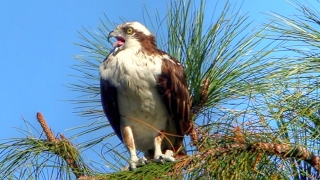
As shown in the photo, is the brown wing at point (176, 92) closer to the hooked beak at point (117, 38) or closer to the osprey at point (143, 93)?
the osprey at point (143, 93)

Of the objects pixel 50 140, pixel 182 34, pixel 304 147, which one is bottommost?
pixel 304 147

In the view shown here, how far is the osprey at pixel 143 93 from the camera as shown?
4234mm

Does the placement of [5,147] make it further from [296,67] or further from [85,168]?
[296,67]

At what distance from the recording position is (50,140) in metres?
3.41

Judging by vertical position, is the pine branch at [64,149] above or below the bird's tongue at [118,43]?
below

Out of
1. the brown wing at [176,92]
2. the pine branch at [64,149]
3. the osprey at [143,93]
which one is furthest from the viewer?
the osprey at [143,93]

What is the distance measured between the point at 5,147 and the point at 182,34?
1238 millimetres

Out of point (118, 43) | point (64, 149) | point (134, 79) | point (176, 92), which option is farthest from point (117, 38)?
point (64, 149)

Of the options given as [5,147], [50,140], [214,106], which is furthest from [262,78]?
[5,147]

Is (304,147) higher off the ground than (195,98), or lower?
lower

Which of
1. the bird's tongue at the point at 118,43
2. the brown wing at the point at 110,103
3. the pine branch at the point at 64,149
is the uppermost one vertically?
the bird's tongue at the point at 118,43

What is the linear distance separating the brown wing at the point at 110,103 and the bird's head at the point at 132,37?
0.80ft

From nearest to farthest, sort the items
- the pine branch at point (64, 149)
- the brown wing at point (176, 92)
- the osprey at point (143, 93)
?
the pine branch at point (64, 149), the brown wing at point (176, 92), the osprey at point (143, 93)

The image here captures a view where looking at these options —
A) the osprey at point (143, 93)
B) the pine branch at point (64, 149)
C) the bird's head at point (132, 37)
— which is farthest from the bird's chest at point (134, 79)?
the pine branch at point (64, 149)
